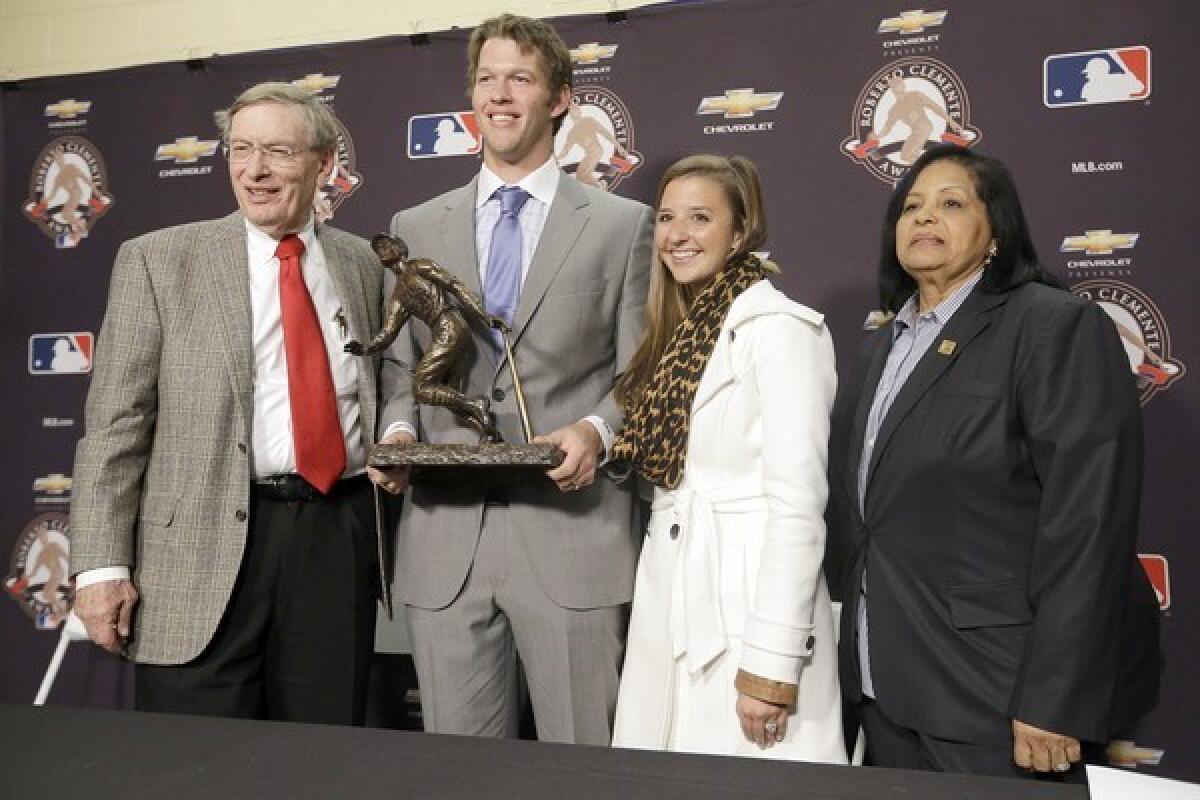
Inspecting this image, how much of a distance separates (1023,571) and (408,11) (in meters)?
Answer: 2.61

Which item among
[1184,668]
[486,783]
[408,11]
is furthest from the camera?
[408,11]

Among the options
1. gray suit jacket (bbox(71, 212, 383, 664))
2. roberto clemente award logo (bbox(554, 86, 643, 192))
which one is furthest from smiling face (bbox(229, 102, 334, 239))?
roberto clemente award logo (bbox(554, 86, 643, 192))

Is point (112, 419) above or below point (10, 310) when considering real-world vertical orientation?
below

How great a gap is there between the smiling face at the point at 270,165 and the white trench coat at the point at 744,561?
0.91 m

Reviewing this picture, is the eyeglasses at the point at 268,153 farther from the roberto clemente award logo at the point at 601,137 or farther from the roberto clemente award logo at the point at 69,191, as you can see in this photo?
the roberto clemente award logo at the point at 69,191

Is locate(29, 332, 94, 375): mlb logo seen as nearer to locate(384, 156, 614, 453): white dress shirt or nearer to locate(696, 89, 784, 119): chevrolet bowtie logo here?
locate(384, 156, 614, 453): white dress shirt

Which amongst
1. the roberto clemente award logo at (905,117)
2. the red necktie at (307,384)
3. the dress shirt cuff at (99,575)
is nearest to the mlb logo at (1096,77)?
the roberto clemente award logo at (905,117)

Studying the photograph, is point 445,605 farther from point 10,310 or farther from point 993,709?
point 10,310

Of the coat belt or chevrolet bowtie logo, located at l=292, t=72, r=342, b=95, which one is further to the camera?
chevrolet bowtie logo, located at l=292, t=72, r=342, b=95

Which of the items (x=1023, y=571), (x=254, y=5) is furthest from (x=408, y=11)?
(x=1023, y=571)

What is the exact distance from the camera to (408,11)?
340 centimetres

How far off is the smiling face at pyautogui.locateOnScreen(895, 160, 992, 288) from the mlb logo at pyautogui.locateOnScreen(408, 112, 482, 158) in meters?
1.63

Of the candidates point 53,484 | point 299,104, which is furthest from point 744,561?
point 53,484

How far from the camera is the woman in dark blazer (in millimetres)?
1581
